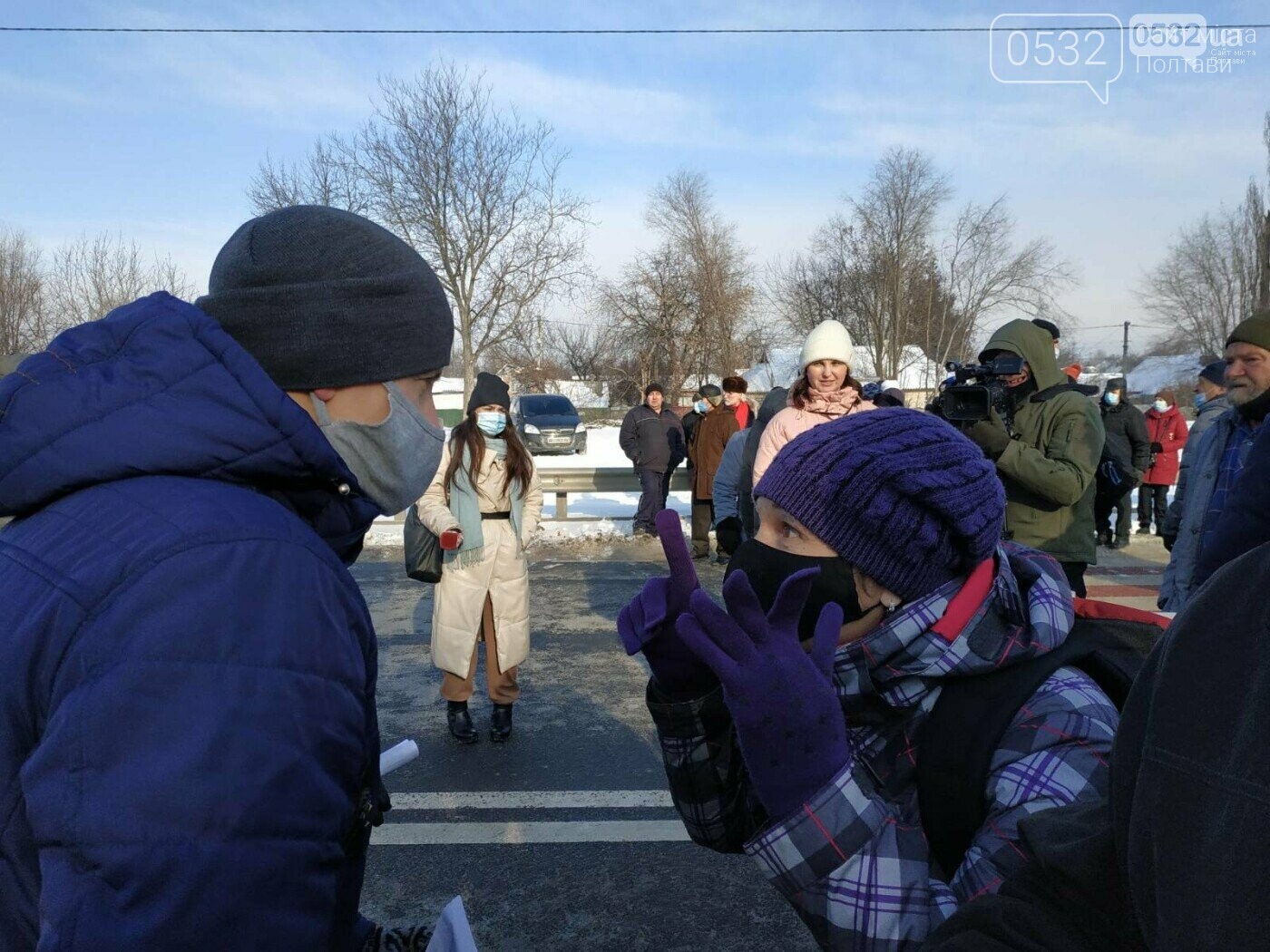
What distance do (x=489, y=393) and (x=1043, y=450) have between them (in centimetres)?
300

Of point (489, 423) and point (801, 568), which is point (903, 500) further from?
point (489, 423)

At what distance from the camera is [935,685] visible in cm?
148

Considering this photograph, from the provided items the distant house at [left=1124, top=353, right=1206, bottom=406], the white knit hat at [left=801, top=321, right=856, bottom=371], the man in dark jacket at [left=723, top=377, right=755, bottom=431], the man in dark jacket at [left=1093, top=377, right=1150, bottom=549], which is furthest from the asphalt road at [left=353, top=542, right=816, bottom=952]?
the distant house at [left=1124, top=353, right=1206, bottom=406]

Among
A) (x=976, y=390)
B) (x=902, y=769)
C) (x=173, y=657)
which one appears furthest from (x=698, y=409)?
(x=173, y=657)

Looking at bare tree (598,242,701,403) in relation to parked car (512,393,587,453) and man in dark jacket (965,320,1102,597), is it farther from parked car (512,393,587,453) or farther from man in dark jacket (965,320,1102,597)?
man in dark jacket (965,320,1102,597)

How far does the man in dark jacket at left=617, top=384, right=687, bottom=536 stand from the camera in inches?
440

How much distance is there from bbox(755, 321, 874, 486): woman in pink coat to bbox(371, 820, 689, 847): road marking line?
1892 mm

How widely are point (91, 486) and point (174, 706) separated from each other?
12.1 inches

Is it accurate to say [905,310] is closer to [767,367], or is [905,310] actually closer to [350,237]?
[767,367]

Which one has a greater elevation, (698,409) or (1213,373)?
(1213,373)

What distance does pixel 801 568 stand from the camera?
5.51ft

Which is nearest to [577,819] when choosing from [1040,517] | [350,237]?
[1040,517]

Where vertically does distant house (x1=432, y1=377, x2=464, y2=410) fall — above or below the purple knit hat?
below

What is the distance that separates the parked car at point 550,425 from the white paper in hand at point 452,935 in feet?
67.7
